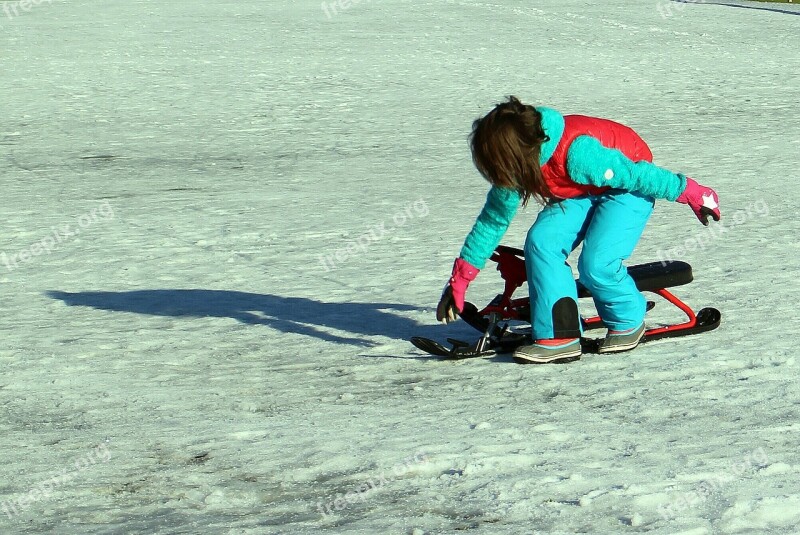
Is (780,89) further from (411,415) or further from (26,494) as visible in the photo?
(26,494)

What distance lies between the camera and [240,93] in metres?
15.2

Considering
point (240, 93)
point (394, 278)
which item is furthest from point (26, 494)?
point (240, 93)

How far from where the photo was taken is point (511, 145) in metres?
4.51

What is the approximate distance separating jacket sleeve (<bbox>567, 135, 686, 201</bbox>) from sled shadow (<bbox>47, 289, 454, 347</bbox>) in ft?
4.55

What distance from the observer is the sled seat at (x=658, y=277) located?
529cm

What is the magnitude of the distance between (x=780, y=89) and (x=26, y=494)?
12808 millimetres
